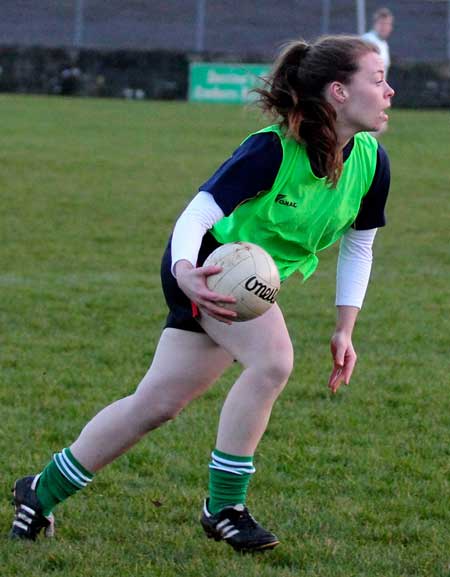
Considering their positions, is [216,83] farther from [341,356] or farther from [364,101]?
[364,101]

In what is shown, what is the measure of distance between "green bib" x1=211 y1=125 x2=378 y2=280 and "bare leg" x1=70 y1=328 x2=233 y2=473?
1.17 feet

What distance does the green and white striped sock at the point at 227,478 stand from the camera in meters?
3.88

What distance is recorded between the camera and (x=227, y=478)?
154 inches

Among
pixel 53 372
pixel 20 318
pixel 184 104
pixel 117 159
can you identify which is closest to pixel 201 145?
pixel 117 159

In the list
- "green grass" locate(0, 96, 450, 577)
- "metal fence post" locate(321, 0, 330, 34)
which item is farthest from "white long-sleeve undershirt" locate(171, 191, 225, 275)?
"metal fence post" locate(321, 0, 330, 34)

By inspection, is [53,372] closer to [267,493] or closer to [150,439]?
[150,439]

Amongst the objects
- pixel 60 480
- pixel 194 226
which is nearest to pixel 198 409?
pixel 60 480

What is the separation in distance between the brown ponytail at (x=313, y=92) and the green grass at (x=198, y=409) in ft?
4.29

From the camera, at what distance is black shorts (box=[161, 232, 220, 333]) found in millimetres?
3859

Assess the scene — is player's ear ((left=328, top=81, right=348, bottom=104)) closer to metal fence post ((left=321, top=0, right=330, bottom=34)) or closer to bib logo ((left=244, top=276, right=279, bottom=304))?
bib logo ((left=244, top=276, right=279, bottom=304))

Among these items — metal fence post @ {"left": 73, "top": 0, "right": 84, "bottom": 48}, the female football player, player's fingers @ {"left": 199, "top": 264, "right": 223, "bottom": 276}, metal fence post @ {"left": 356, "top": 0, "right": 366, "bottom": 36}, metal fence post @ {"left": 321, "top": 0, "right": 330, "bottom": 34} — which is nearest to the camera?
player's fingers @ {"left": 199, "top": 264, "right": 223, "bottom": 276}

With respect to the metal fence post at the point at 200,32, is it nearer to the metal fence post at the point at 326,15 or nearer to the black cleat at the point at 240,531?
the metal fence post at the point at 326,15

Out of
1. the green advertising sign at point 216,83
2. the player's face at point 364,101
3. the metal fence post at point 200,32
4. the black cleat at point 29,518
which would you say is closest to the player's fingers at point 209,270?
the player's face at point 364,101

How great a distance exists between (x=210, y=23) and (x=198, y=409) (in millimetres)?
28386
